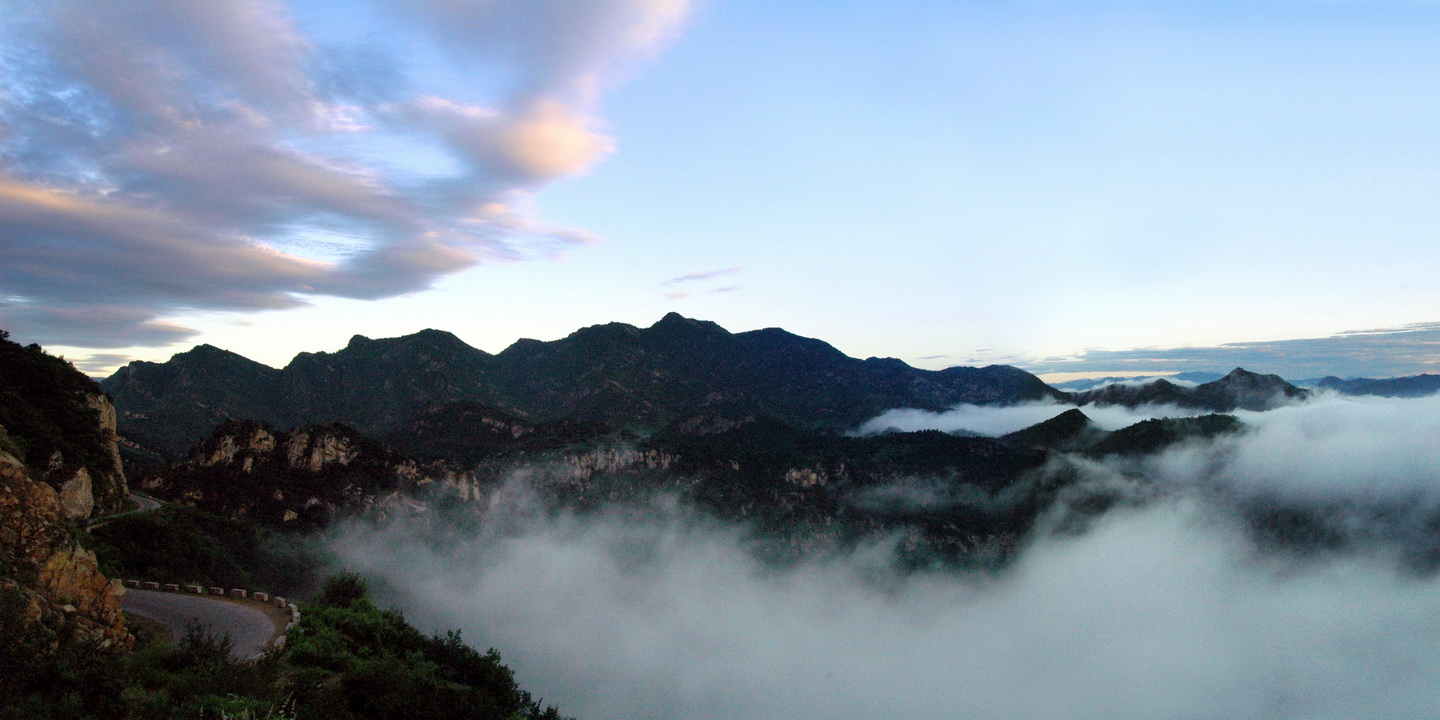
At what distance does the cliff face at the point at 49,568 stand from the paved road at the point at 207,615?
5.94 m

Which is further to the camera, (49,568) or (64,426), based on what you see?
(64,426)

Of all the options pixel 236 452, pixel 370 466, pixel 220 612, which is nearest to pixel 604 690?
pixel 370 466

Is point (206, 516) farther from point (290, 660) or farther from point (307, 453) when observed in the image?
point (290, 660)

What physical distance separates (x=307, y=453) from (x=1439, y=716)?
1048 feet

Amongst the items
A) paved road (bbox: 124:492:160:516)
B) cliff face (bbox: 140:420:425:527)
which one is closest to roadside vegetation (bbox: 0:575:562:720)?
paved road (bbox: 124:492:160:516)

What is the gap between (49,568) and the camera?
22.9m

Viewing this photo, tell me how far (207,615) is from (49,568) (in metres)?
14.8

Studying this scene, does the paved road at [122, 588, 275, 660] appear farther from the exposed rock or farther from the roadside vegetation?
the exposed rock

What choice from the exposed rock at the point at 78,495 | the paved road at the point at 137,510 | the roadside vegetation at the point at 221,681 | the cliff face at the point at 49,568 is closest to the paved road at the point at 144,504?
the paved road at the point at 137,510

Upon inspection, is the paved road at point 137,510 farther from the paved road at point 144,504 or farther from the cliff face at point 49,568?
the cliff face at point 49,568

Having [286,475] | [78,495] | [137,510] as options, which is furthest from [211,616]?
[286,475]

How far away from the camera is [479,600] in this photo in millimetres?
162375

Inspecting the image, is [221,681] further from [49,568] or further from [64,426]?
[64,426]

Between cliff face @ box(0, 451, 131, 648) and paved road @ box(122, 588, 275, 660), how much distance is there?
594 cm
